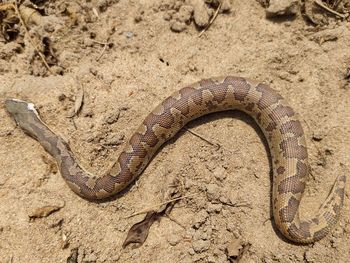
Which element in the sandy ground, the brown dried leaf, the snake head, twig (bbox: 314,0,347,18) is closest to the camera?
the brown dried leaf

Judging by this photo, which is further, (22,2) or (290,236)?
(22,2)

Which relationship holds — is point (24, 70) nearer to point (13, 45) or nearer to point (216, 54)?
point (13, 45)

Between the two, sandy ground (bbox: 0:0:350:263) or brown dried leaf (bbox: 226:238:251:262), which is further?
sandy ground (bbox: 0:0:350:263)

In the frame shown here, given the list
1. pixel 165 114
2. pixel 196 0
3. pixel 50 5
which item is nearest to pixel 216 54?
pixel 196 0

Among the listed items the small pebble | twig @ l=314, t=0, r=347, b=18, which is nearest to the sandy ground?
the small pebble

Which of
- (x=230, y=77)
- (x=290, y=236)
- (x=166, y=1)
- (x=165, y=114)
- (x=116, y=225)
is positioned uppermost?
(x=166, y=1)

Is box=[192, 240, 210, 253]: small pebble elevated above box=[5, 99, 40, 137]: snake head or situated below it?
below

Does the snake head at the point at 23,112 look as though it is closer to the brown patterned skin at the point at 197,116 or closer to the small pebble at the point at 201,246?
the brown patterned skin at the point at 197,116

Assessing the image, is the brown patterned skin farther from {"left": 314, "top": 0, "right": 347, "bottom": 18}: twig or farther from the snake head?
{"left": 314, "top": 0, "right": 347, "bottom": 18}: twig
